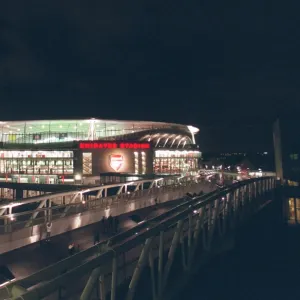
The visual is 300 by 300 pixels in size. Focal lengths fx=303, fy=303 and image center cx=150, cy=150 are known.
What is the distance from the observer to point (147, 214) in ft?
59.5

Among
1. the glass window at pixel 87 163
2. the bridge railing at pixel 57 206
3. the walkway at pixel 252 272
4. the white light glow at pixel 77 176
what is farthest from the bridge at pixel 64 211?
the glass window at pixel 87 163

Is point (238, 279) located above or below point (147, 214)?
below

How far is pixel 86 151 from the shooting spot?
139 feet

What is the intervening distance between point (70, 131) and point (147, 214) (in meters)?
36.1

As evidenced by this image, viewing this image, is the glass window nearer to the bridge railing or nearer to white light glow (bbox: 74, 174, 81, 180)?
white light glow (bbox: 74, 174, 81, 180)

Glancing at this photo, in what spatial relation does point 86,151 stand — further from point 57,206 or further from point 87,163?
point 57,206

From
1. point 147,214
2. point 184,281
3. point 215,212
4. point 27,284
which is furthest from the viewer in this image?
point 147,214

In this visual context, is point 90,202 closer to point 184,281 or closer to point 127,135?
point 184,281

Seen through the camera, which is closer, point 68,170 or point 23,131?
point 68,170

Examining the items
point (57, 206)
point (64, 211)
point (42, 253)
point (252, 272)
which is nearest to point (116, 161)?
point (64, 211)

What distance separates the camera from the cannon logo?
139 feet

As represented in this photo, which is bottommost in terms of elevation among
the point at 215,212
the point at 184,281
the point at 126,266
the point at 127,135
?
the point at 184,281

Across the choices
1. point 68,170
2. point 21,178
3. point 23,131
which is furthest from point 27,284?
point 23,131

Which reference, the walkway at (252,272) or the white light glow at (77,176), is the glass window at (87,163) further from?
the walkway at (252,272)
